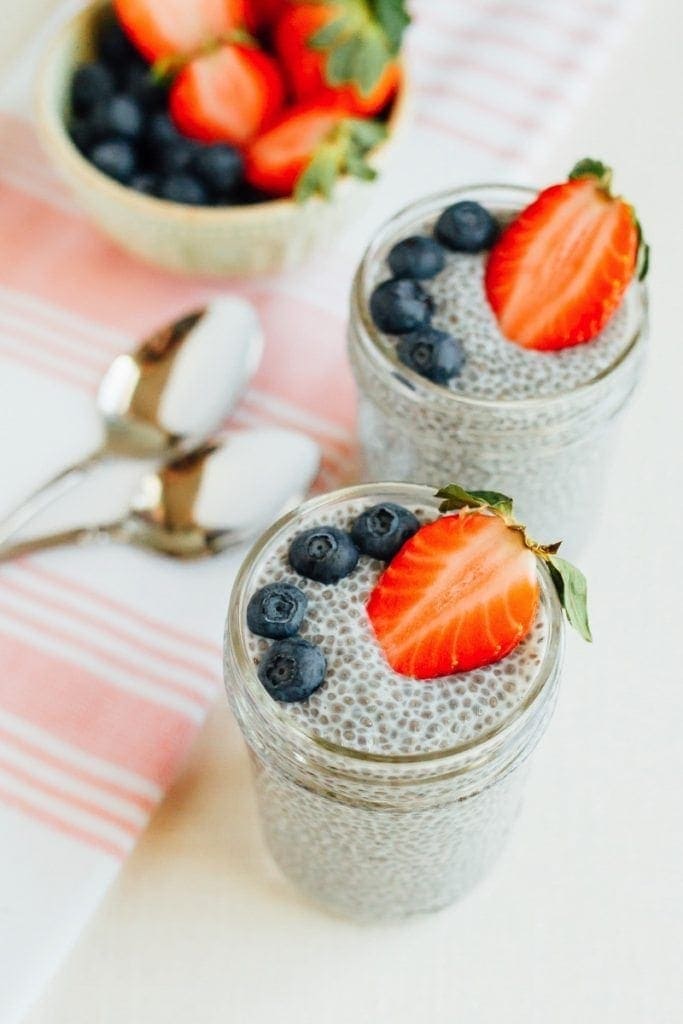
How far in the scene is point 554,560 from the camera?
0.64m

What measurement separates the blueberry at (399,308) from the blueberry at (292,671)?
0.24m

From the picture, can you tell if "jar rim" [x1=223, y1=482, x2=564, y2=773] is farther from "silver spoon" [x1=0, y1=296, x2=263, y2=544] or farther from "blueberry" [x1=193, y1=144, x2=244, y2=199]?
"blueberry" [x1=193, y1=144, x2=244, y2=199]

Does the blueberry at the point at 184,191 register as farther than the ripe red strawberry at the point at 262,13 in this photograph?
No

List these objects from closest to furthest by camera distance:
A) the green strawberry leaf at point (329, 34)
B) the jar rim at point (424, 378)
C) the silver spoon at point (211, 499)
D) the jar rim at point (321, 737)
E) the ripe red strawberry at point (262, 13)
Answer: the jar rim at point (321, 737) → the jar rim at point (424, 378) → the silver spoon at point (211, 499) → the green strawberry leaf at point (329, 34) → the ripe red strawberry at point (262, 13)

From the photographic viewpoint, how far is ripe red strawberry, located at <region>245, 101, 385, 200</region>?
973mm

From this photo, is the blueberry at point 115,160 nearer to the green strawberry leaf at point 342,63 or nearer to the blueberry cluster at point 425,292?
the green strawberry leaf at point 342,63

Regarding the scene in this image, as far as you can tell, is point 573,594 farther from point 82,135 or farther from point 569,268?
point 82,135

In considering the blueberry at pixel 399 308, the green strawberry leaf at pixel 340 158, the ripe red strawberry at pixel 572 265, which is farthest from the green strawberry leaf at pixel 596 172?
the green strawberry leaf at pixel 340 158

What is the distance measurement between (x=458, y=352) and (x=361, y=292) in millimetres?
82

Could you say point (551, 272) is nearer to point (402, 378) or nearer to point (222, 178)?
point (402, 378)

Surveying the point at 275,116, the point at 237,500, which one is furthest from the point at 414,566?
the point at 275,116

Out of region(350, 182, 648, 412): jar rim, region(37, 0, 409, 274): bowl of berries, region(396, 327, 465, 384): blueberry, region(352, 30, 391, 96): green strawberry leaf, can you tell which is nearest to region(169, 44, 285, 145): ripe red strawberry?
region(37, 0, 409, 274): bowl of berries

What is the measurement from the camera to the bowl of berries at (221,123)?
0.98 m

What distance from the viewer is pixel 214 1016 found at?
0.72 metres
